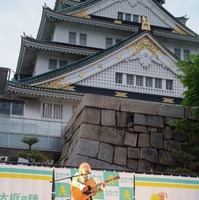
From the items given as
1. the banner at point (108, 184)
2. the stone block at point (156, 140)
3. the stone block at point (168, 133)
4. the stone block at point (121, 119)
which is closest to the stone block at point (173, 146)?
the stone block at point (168, 133)

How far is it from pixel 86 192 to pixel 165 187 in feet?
7.58

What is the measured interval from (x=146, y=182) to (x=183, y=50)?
23.5 meters

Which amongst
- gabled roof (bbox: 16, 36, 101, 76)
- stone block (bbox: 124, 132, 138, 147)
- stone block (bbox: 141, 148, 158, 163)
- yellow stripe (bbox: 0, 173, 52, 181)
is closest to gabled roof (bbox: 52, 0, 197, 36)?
gabled roof (bbox: 16, 36, 101, 76)

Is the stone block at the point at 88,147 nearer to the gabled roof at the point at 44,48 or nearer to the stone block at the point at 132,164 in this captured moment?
the stone block at the point at 132,164

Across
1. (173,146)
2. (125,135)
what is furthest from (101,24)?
(173,146)

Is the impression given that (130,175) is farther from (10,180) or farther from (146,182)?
(10,180)

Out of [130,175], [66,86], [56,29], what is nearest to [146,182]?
[130,175]

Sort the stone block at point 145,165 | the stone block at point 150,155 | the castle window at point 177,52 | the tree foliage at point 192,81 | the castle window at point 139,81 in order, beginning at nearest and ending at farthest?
the tree foliage at point 192,81, the stone block at point 145,165, the stone block at point 150,155, the castle window at point 139,81, the castle window at point 177,52

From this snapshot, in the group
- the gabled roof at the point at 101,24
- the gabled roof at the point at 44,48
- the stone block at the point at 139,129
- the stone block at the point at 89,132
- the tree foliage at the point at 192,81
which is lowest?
the stone block at the point at 89,132

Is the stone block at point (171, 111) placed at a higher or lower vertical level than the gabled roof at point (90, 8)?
lower

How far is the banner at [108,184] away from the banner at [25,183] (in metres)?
0.25

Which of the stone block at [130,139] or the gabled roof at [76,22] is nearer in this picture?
the stone block at [130,139]

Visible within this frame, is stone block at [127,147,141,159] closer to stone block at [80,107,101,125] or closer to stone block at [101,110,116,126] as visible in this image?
stone block at [101,110,116,126]

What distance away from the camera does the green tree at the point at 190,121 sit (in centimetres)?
1672
